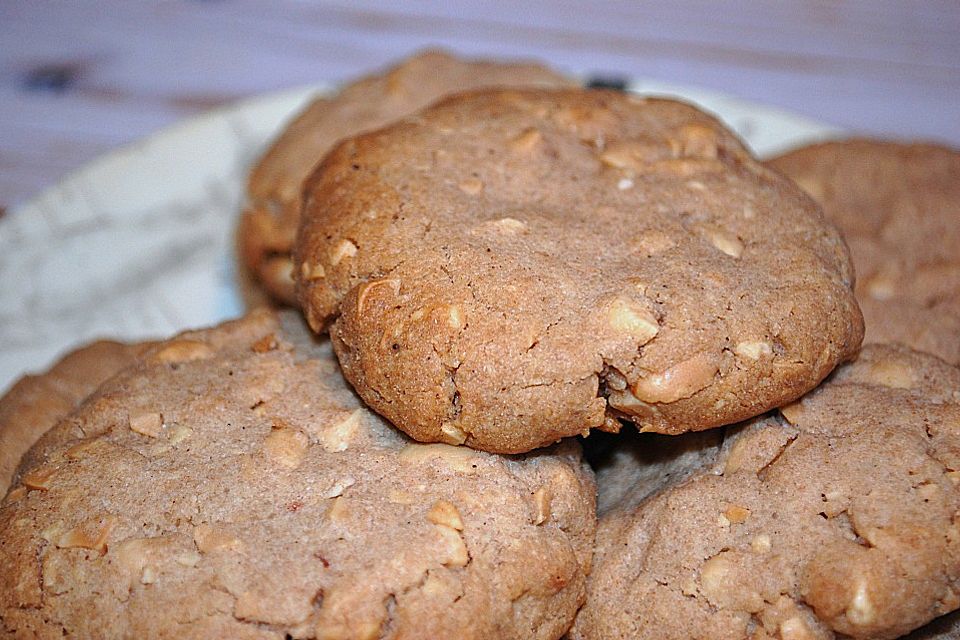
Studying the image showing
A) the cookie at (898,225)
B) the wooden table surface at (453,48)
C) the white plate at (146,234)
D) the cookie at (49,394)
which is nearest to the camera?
the cookie at (49,394)

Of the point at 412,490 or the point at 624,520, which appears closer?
the point at 412,490

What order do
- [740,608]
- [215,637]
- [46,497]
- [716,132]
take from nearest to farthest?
[215,637]
[740,608]
[46,497]
[716,132]

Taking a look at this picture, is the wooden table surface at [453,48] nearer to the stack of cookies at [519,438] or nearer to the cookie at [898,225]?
the cookie at [898,225]

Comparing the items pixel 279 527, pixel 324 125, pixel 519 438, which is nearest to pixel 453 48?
pixel 324 125

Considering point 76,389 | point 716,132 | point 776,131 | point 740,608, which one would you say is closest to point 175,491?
point 76,389

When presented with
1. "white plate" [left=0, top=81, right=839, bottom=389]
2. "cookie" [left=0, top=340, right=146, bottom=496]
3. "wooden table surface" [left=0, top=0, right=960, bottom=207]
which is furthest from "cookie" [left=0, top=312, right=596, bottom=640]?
"wooden table surface" [left=0, top=0, right=960, bottom=207]

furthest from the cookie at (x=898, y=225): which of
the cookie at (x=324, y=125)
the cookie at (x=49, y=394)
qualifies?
the cookie at (x=49, y=394)

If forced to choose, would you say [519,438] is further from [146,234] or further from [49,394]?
[146,234]

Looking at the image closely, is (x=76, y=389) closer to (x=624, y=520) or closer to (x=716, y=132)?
(x=624, y=520)
